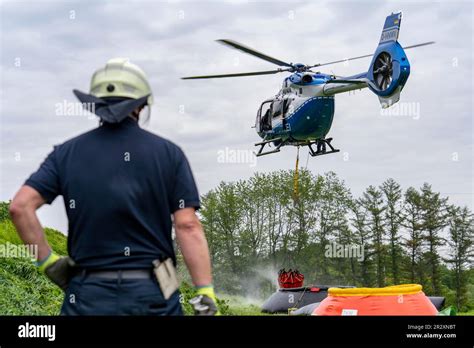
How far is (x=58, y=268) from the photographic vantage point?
4.62 meters

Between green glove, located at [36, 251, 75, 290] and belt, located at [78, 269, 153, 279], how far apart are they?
0.13m

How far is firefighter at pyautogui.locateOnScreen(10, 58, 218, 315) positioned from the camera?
14.6 feet

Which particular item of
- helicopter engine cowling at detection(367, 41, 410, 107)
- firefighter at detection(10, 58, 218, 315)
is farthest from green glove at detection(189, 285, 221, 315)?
helicopter engine cowling at detection(367, 41, 410, 107)

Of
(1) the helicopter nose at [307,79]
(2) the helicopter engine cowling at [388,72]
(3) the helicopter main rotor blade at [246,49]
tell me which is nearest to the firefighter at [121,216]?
(2) the helicopter engine cowling at [388,72]

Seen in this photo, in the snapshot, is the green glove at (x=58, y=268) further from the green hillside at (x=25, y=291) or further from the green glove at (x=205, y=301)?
the green hillside at (x=25, y=291)

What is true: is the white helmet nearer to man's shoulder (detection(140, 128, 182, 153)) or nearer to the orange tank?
man's shoulder (detection(140, 128, 182, 153))

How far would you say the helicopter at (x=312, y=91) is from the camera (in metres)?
26.8

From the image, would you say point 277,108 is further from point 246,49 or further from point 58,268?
point 58,268

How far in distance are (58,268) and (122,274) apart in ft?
1.38

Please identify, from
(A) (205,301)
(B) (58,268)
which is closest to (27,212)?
(B) (58,268)

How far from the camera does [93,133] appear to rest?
4.63m

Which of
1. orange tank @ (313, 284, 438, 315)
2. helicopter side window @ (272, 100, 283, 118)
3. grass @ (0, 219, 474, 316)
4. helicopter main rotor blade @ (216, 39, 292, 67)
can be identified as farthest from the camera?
helicopter side window @ (272, 100, 283, 118)

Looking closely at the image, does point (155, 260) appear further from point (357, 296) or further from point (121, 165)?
point (357, 296)
